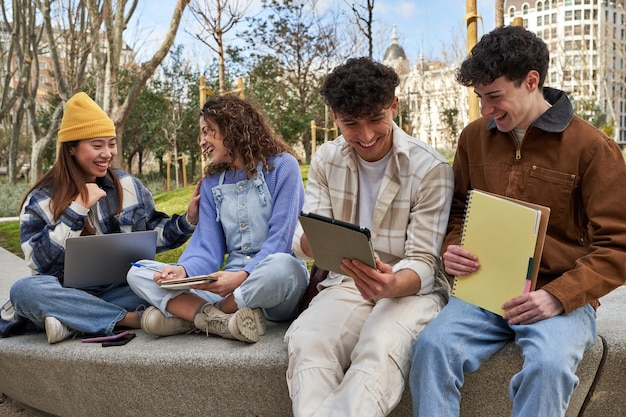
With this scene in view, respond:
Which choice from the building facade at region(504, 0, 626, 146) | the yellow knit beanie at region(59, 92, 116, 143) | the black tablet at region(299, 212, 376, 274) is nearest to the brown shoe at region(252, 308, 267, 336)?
the black tablet at region(299, 212, 376, 274)

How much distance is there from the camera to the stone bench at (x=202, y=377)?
213cm

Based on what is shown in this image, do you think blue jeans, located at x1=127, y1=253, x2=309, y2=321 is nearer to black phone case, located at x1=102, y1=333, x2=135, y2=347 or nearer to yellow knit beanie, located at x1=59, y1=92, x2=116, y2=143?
black phone case, located at x1=102, y1=333, x2=135, y2=347

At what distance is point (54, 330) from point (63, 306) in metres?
0.10

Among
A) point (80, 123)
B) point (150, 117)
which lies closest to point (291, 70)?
point (150, 117)

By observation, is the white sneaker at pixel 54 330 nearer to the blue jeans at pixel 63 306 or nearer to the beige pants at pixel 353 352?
the blue jeans at pixel 63 306

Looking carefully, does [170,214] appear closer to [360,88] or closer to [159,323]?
[159,323]

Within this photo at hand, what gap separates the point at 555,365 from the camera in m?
1.79

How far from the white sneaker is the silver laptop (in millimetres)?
162

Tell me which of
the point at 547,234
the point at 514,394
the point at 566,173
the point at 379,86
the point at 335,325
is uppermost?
the point at 379,86

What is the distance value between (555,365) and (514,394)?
0.16 metres

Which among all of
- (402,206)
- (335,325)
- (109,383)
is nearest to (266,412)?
(335,325)

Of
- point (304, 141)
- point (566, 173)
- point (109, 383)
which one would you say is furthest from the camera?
point (304, 141)

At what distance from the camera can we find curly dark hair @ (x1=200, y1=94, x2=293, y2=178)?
2875 millimetres

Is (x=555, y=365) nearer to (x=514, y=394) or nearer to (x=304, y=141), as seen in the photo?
(x=514, y=394)
